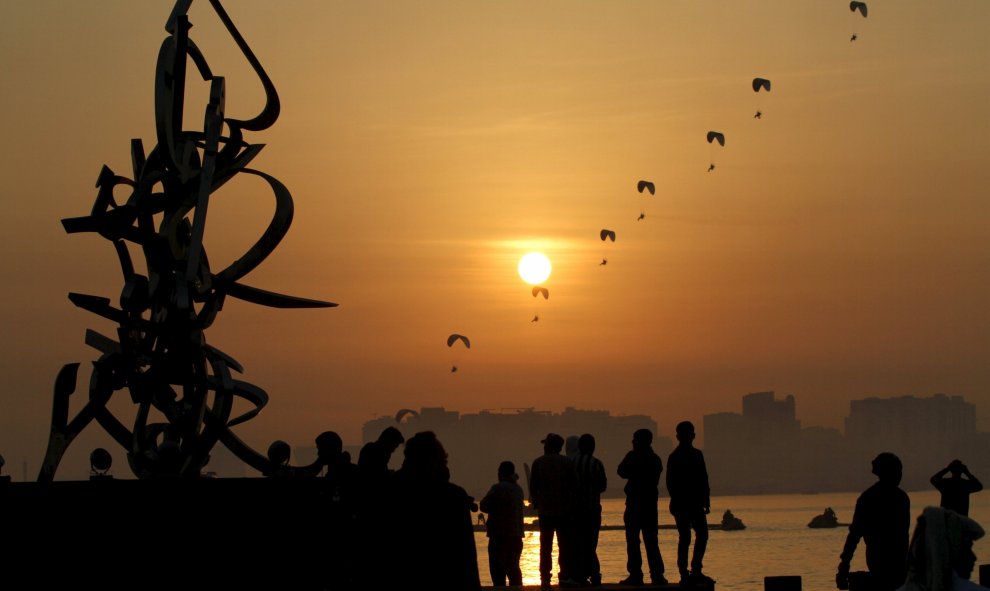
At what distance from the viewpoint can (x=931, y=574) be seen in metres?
10.9

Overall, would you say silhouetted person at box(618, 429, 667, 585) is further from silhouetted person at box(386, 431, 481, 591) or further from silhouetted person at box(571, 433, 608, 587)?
silhouetted person at box(386, 431, 481, 591)

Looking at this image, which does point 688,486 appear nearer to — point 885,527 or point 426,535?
point 885,527

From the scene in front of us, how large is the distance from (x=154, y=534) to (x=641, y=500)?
927cm

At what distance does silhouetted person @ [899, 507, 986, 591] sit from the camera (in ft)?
35.6

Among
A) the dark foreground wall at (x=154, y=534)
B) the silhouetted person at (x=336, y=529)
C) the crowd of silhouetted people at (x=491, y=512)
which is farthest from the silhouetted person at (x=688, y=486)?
the dark foreground wall at (x=154, y=534)

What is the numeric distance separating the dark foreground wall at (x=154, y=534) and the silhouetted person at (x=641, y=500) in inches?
313

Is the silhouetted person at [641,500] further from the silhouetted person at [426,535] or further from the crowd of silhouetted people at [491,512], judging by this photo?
the silhouetted person at [426,535]

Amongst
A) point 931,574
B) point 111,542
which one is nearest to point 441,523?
point 931,574

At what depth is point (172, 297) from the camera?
81.5ft

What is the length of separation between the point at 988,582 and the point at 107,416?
15604 millimetres

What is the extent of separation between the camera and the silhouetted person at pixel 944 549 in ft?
35.6

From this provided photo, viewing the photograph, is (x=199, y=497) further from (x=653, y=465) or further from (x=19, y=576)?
(x=653, y=465)

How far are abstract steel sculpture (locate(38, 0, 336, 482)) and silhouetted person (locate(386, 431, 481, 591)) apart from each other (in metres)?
14.2

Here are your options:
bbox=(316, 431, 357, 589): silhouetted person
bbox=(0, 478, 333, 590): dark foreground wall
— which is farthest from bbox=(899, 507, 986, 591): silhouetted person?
bbox=(0, 478, 333, 590): dark foreground wall
